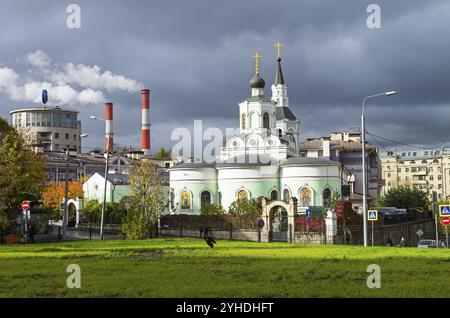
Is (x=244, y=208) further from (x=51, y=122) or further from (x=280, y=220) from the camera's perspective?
(x=51, y=122)

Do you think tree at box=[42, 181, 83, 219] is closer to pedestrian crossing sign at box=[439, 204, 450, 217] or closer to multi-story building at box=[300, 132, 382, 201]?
multi-story building at box=[300, 132, 382, 201]

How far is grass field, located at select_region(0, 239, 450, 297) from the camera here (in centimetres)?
1352

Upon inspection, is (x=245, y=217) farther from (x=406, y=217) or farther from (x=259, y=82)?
(x=259, y=82)

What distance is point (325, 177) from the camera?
201 ft

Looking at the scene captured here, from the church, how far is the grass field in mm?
35533

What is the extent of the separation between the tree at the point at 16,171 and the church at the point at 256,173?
2134 centimetres

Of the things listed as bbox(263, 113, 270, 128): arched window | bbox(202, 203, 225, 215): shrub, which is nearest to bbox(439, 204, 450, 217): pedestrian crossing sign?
bbox(202, 203, 225, 215): shrub

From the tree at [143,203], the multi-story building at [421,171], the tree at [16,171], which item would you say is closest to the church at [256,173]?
the tree at [143,203]

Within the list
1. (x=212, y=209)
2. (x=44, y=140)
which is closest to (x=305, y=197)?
(x=212, y=209)

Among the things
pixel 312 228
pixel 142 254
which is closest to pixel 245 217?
pixel 312 228

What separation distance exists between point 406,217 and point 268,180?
47.0 ft

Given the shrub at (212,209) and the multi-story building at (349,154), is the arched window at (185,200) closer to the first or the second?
the shrub at (212,209)

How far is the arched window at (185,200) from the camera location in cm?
6583

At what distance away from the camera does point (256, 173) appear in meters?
63.1
